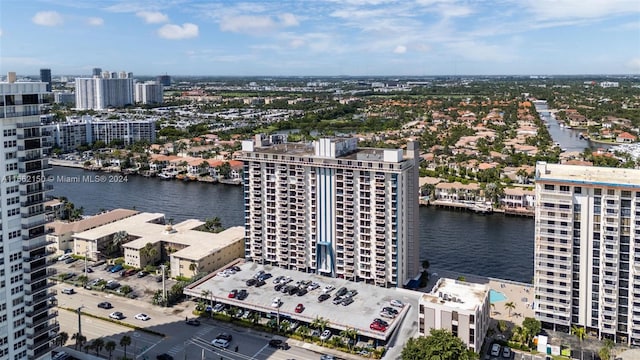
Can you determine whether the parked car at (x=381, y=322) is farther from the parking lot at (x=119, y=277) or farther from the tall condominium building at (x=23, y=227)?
Answer: the tall condominium building at (x=23, y=227)

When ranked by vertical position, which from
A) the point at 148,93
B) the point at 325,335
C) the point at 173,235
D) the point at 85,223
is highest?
the point at 148,93

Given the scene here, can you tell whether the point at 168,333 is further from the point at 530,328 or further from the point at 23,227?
the point at 530,328

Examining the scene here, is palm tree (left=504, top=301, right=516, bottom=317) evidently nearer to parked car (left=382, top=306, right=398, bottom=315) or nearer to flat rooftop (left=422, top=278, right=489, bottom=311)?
flat rooftop (left=422, top=278, right=489, bottom=311)

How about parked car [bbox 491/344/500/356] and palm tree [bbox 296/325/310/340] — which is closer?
parked car [bbox 491/344/500/356]

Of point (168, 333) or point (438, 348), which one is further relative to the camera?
point (168, 333)

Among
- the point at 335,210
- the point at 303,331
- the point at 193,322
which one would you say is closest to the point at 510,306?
the point at 335,210

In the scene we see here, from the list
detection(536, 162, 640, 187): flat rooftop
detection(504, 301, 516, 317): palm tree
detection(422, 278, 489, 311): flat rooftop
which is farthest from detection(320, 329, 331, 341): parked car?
detection(536, 162, 640, 187): flat rooftop

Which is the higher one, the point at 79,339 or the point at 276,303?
the point at 276,303
